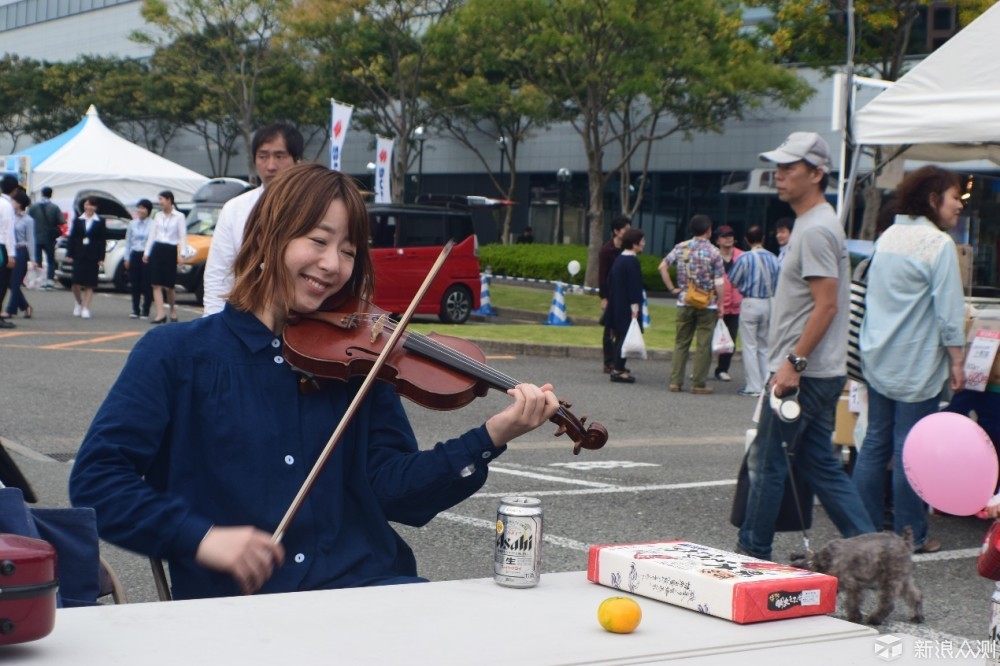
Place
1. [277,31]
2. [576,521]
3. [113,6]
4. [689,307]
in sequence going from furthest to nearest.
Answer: [113,6]
[277,31]
[689,307]
[576,521]

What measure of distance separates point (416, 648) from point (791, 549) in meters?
4.96

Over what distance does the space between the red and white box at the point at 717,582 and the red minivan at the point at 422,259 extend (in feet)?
60.5

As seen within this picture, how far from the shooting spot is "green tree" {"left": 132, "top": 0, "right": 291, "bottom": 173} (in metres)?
42.2

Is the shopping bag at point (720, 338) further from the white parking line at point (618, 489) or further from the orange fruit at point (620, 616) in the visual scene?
the orange fruit at point (620, 616)

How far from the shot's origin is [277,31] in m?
43.6

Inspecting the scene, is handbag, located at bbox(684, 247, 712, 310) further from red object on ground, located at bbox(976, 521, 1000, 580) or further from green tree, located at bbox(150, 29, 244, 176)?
green tree, located at bbox(150, 29, 244, 176)

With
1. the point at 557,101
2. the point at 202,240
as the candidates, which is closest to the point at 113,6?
the point at 557,101

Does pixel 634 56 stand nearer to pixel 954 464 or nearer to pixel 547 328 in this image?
pixel 547 328

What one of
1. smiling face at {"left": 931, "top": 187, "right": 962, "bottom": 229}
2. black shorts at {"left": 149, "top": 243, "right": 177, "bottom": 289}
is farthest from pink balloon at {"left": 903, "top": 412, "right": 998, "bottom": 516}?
black shorts at {"left": 149, "top": 243, "right": 177, "bottom": 289}

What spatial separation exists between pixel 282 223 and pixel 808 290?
11.2ft

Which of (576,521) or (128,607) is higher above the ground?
(128,607)

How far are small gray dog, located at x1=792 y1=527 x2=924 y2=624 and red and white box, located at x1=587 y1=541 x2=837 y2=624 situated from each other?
2494 millimetres

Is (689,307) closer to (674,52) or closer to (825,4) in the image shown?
(825,4)

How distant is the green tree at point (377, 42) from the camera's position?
122ft
